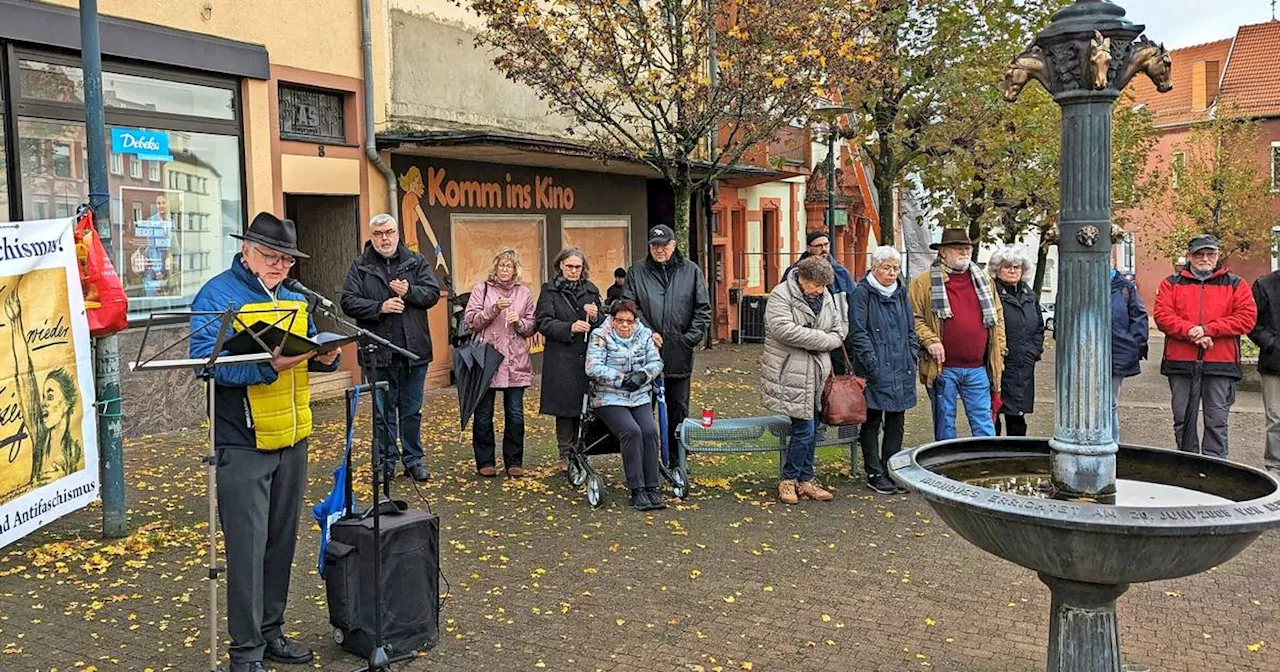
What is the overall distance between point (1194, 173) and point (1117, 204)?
2007cm

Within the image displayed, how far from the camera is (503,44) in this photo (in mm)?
12875

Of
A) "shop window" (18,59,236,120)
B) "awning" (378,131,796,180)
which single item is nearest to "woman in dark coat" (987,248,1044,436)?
"awning" (378,131,796,180)

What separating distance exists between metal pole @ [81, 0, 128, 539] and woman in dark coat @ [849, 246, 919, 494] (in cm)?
494

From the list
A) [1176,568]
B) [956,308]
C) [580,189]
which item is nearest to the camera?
[1176,568]

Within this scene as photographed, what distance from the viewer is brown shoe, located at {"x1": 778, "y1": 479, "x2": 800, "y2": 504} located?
834 centimetres

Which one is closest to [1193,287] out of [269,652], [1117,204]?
[269,652]

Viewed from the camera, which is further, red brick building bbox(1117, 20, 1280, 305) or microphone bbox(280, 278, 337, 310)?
red brick building bbox(1117, 20, 1280, 305)

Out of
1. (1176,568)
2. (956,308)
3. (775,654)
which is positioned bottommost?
(775,654)

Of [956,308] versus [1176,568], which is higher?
[956,308]

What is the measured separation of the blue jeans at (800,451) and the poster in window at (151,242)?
21.4ft

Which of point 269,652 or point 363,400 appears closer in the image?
point 269,652

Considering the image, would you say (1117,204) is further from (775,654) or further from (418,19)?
(775,654)

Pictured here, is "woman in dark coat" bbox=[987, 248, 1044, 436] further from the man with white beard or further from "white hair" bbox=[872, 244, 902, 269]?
"white hair" bbox=[872, 244, 902, 269]

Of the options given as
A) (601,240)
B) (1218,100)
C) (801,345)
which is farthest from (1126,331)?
(1218,100)
